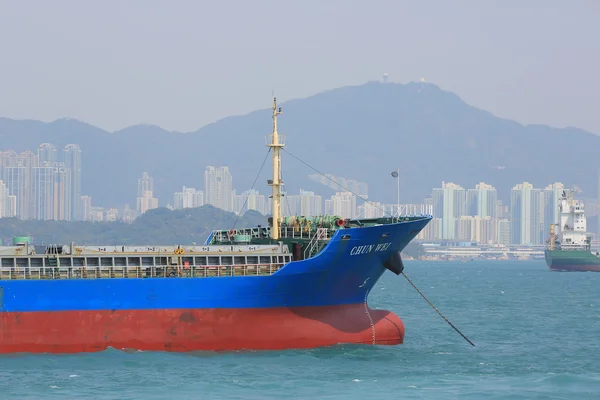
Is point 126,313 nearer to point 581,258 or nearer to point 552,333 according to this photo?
point 552,333

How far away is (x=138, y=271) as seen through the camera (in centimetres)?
3919

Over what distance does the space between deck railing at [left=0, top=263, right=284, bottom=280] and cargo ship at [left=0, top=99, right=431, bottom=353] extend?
38mm

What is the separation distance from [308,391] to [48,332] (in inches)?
453

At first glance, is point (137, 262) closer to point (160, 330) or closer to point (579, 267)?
point (160, 330)

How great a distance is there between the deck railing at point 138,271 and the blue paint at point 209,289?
2.90 feet

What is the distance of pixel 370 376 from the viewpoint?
111ft

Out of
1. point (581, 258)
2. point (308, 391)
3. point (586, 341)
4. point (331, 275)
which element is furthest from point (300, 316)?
point (581, 258)

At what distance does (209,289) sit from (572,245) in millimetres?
121059

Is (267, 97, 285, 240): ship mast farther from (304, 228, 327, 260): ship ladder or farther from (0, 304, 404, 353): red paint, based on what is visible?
(0, 304, 404, 353): red paint

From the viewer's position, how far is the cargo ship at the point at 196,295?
37.8 meters

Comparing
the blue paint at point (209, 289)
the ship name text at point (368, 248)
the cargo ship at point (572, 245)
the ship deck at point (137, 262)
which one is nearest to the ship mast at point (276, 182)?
the ship deck at point (137, 262)

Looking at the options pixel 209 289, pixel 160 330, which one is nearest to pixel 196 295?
pixel 209 289

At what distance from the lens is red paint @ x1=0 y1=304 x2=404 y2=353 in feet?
124

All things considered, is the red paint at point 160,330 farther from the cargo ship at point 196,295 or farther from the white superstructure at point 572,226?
the white superstructure at point 572,226
